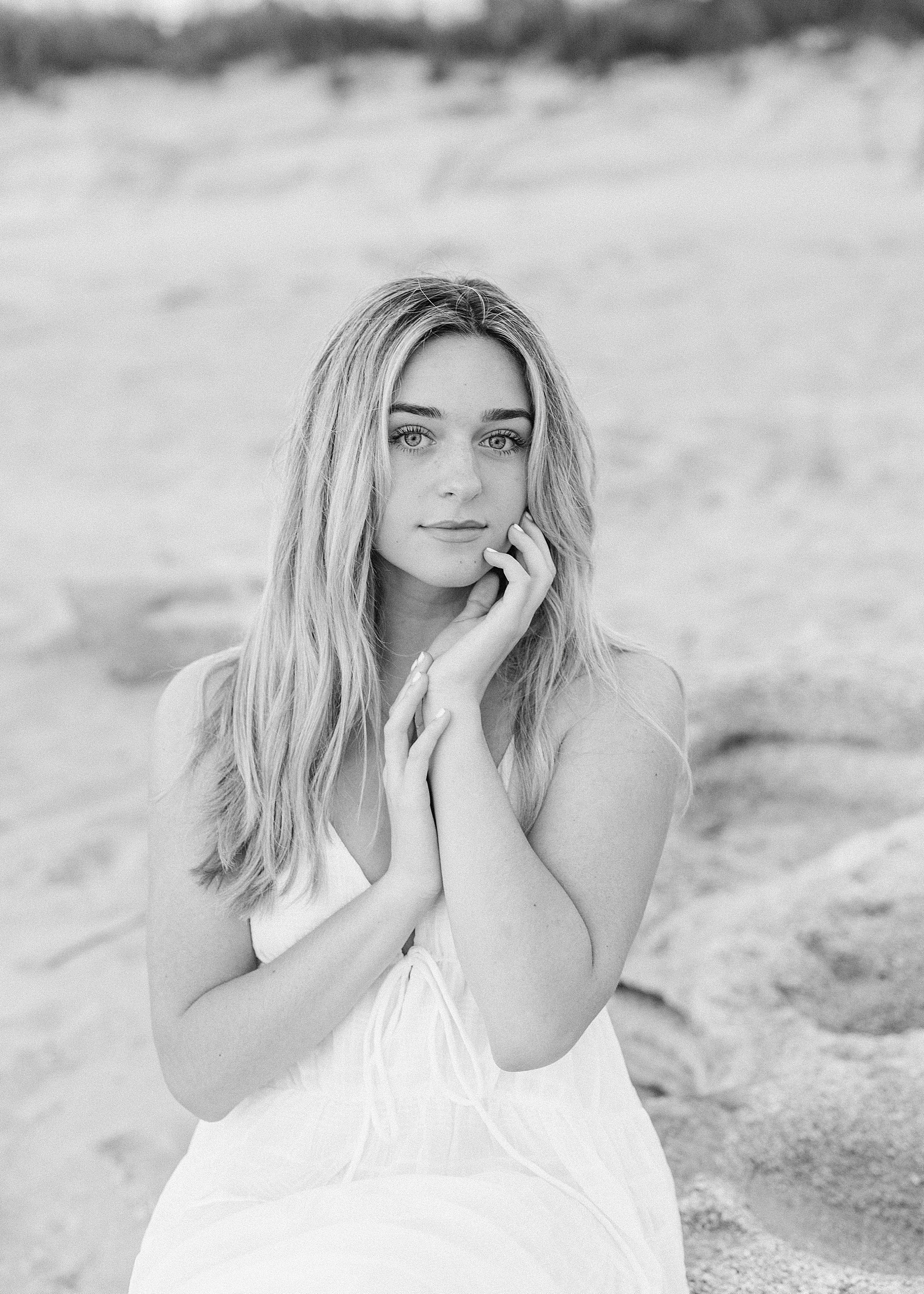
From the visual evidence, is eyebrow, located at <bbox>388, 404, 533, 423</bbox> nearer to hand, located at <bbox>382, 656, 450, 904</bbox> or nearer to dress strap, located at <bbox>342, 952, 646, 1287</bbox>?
hand, located at <bbox>382, 656, 450, 904</bbox>

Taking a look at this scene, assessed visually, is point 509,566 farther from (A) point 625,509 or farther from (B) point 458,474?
(A) point 625,509

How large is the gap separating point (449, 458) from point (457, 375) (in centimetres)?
13

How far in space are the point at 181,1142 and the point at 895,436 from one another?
5270 millimetres

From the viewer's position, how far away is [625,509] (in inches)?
256

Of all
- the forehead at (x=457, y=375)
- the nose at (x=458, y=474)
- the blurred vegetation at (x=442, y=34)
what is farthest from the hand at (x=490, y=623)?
the blurred vegetation at (x=442, y=34)

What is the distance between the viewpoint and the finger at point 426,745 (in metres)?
1.87

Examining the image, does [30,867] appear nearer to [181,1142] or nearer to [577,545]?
[181,1142]

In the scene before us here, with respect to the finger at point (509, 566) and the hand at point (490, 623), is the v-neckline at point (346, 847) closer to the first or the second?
the hand at point (490, 623)

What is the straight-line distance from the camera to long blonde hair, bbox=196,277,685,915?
1.99m

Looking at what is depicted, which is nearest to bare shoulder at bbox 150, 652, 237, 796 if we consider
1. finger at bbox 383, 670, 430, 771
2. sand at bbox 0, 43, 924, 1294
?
finger at bbox 383, 670, 430, 771

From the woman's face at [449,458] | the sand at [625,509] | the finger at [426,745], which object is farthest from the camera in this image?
the sand at [625,509]

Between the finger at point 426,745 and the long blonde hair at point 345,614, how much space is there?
0.19 m

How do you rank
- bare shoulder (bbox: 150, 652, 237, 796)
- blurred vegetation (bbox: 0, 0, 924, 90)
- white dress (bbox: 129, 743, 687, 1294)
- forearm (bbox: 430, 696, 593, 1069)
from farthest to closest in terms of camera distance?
blurred vegetation (bbox: 0, 0, 924, 90) < bare shoulder (bbox: 150, 652, 237, 796) < forearm (bbox: 430, 696, 593, 1069) < white dress (bbox: 129, 743, 687, 1294)

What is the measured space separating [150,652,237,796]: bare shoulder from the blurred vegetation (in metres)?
9.38
